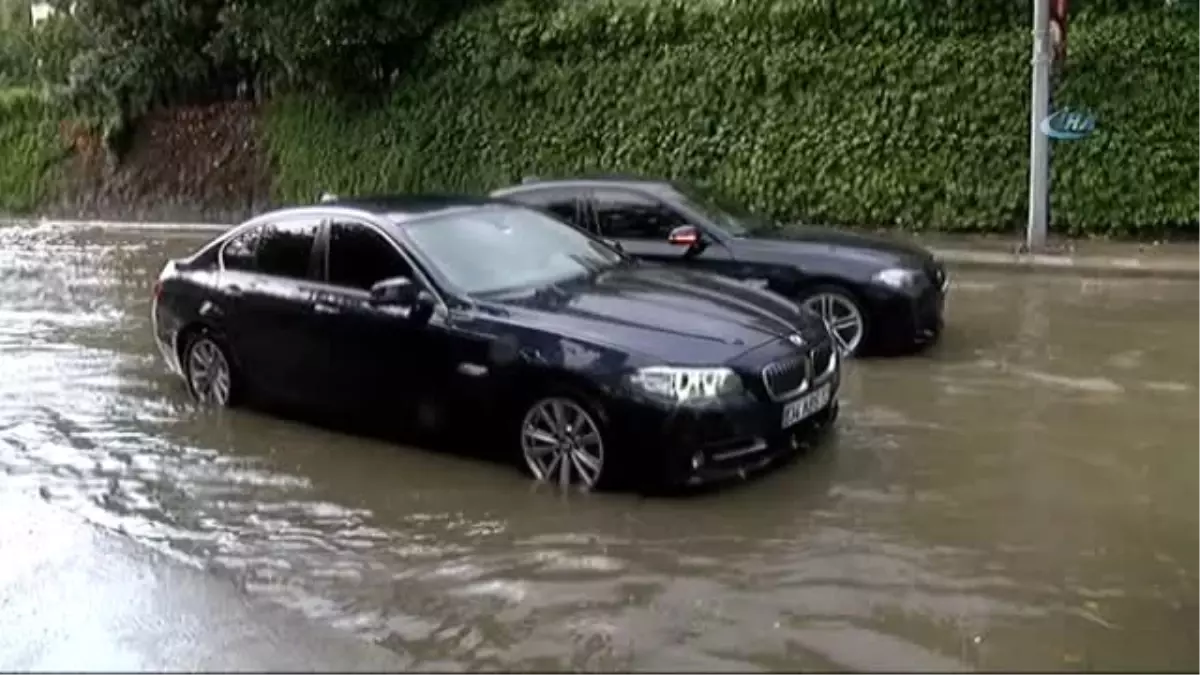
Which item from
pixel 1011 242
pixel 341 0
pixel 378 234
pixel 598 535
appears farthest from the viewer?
pixel 341 0

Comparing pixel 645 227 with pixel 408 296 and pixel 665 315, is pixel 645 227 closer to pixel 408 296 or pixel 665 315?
pixel 408 296

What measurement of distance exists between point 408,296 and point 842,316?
12.8 feet

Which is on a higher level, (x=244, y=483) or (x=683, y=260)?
(x=683, y=260)

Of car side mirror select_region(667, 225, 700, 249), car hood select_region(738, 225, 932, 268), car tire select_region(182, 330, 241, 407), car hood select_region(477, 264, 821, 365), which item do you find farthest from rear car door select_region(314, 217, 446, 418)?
car hood select_region(738, 225, 932, 268)

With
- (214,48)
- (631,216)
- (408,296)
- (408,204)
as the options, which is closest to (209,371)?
(408,204)

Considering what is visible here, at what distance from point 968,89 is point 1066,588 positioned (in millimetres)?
13084

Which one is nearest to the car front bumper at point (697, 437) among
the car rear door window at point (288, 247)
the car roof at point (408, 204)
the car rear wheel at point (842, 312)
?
the car roof at point (408, 204)

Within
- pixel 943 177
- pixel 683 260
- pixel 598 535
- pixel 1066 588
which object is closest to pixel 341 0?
pixel 943 177

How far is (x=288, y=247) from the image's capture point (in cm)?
917

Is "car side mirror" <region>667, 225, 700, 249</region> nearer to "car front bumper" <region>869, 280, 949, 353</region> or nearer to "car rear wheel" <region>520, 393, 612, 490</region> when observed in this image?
"car front bumper" <region>869, 280, 949, 353</region>

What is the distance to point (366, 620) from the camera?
5.90 meters

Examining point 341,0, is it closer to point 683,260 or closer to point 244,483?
point 683,260

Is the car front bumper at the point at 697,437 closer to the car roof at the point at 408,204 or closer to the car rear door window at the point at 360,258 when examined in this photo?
the car rear door window at the point at 360,258

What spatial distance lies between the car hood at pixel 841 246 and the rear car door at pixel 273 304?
353cm
